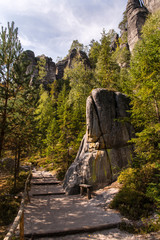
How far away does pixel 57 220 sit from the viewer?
6164 mm

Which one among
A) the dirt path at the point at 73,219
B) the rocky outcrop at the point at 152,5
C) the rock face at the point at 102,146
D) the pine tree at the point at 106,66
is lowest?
the dirt path at the point at 73,219

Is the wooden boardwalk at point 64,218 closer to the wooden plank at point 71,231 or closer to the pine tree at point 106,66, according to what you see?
the wooden plank at point 71,231

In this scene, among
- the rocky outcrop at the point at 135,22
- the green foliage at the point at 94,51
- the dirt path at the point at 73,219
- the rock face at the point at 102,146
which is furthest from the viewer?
the green foliage at the point at 94,51

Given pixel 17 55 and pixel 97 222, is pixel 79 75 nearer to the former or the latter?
pixel 17 55

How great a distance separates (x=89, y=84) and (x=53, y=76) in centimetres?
3243

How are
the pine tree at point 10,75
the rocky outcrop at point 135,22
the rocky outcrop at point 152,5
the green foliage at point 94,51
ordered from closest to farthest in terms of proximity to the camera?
1. the pine tree at point 10,75
2. the rocky outcrop at point 135,22
3. the rocky outcrop at point 152,5
4. the green foliage at point 94,51

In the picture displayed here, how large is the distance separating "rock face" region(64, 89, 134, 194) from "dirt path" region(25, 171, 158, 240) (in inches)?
52.2

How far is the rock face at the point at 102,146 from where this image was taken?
10562mm

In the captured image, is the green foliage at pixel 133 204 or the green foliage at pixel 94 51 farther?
the green foliage at pixel 94 51

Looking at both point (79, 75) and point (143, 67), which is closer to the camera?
point (143, 67)

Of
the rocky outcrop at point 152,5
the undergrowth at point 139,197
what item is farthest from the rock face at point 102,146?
the rocky outcrop at point 152,5

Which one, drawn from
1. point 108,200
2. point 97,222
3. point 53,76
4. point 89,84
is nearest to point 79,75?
point 89,84

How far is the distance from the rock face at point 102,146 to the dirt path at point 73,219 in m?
1.32

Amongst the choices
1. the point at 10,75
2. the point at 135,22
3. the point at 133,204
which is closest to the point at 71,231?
the point at 133,204
